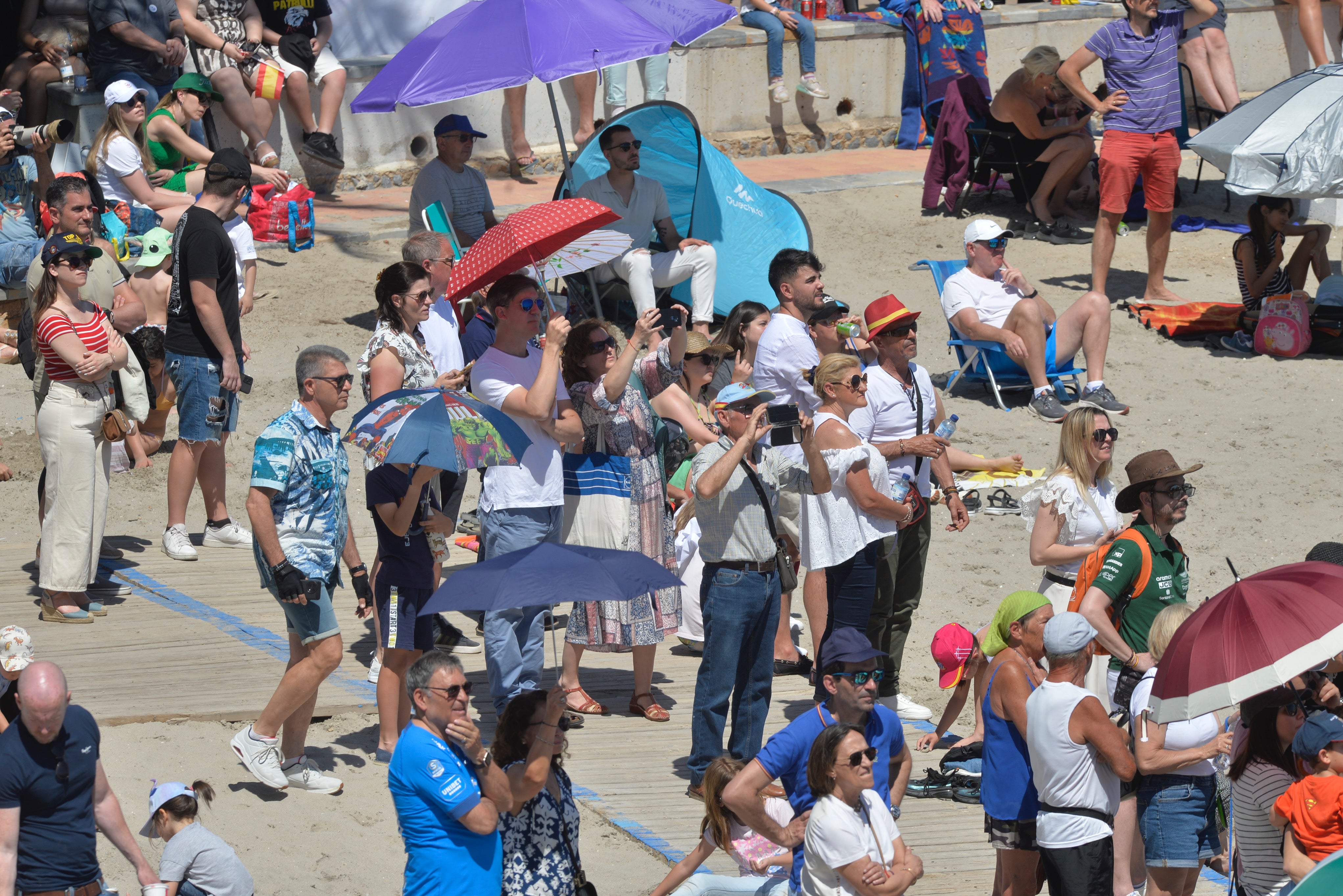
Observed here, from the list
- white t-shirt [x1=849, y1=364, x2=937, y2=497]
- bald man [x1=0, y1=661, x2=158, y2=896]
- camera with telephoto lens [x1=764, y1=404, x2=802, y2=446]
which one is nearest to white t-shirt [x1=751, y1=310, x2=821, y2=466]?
white t-shirt [x1=849, y1=364, x2=937, y2=497]

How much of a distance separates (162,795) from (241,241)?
18.1 feet

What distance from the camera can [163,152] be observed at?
11.3m

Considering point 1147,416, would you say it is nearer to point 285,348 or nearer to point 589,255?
point 589,255

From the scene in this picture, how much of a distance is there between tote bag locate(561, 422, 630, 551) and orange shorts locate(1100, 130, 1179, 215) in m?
6.62

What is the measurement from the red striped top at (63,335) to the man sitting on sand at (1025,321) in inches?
235

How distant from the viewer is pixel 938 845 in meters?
6.41

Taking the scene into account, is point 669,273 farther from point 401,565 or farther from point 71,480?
point 401,565

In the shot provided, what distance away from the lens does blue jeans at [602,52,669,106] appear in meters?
14.7

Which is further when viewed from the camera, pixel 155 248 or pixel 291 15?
pixel 291 15

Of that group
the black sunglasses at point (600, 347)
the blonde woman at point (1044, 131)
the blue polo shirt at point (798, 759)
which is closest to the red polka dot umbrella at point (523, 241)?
the black sunglasses at point (600, 347)

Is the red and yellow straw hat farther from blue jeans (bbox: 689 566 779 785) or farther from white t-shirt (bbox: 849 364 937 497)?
blue jeans (bbox: 689 566 779 785)

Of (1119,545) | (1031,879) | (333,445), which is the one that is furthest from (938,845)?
(333,445)

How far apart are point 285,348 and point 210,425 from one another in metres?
3.08

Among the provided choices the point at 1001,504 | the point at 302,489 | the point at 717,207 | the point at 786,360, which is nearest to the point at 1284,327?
the point at 1001,504
